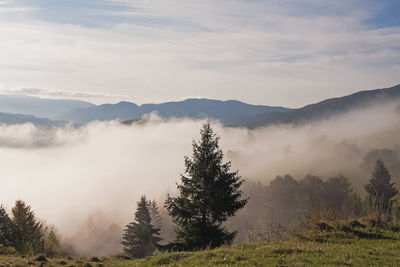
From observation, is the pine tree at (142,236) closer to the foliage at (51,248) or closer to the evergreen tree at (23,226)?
the foliage at (51,248)

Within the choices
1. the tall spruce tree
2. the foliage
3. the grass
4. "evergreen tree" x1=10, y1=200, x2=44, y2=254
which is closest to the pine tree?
the foliage

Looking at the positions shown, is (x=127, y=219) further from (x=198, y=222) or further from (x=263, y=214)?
(x=198, y=222)

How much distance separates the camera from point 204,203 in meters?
23.3

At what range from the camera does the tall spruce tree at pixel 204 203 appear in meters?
23.2

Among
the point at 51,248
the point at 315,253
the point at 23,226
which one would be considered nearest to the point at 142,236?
the point at 51,248

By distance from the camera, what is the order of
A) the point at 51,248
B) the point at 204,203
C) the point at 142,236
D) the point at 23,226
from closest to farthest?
the point at 204,203 → the point at 51,248 → the point at 23,226 → the point at 142,236

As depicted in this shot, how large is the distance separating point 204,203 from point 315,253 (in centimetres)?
1206

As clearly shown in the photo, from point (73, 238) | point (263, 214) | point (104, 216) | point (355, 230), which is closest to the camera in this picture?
point (355, 230)

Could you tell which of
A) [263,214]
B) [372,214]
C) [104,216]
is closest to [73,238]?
[104,216]

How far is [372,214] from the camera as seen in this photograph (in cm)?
1689

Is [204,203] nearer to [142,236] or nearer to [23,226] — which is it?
[142,236]

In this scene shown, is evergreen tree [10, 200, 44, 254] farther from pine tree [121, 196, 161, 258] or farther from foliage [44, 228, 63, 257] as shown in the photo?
pine tree [121, 196, 161, 258]

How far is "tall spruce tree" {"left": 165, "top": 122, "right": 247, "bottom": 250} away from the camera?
76.0ft

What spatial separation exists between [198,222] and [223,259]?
475 inches
